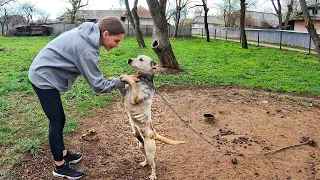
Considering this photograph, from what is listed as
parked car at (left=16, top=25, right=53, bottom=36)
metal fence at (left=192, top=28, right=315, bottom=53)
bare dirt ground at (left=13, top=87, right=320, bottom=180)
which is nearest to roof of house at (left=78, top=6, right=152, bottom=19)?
parked car at (left=16, top=25, right=53, bottom=36)

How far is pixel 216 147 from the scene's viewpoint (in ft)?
15.4

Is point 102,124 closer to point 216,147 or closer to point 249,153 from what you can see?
point 216,147

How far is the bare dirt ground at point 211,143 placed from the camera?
396cm

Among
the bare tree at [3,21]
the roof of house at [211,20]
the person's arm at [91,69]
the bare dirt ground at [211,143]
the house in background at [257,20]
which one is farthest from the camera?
the roof of house at [211,20]

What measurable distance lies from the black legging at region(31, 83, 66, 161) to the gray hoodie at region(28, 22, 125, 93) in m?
0.07

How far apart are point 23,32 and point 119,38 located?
102 feet

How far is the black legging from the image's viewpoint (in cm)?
325

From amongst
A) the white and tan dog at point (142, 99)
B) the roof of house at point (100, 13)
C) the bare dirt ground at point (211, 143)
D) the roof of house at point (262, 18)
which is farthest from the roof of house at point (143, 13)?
the white and tan dog at point (142, 99)

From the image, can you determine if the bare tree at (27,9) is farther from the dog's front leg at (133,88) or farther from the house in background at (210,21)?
the dog's front leg at (133,88)

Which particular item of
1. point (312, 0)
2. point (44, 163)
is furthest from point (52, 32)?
point (44, 163)

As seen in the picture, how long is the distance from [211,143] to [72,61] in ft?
8.33

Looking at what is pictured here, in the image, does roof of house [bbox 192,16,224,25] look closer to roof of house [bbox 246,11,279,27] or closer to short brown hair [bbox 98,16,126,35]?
roof of house [bbox 246,11,279,27]

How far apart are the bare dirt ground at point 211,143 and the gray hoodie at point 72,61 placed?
3.98ft

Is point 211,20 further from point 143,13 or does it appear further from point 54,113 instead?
point 54,113
